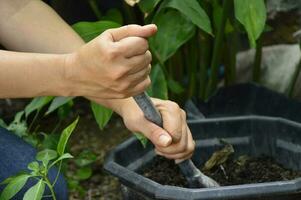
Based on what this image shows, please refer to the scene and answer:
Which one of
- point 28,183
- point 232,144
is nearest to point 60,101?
point 28,183

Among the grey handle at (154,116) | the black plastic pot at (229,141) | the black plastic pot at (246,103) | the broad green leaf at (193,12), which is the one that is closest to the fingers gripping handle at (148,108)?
the grey handle at (154,116)

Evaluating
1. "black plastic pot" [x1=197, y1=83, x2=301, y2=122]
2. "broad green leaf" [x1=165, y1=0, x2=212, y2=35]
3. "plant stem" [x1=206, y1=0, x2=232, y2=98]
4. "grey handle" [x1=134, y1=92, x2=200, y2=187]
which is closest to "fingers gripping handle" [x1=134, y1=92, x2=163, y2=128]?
"grey handle" [x1=134, y1=92, x2=200, y2=187]

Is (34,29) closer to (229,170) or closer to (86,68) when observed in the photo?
(86,68)

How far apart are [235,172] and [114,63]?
48 centimetres

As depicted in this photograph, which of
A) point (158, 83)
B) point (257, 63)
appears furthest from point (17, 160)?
point (257, 63)

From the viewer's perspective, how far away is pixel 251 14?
40.7 inches

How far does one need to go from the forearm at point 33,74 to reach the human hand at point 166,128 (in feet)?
0.49

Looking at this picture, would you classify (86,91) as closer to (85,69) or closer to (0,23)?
(85,69)

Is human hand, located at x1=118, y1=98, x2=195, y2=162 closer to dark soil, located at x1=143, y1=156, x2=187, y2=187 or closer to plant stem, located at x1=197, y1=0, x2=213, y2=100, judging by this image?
dark soil, located at x1=143, y1=156, x2=187, y2=187

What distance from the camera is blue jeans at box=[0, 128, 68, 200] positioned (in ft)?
3.47

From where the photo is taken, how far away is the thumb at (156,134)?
863 millimetres

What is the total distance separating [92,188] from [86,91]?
75cm

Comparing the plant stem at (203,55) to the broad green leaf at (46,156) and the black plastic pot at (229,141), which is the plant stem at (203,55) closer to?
the black plastic pot at (229,141)

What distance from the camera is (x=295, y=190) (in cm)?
89
